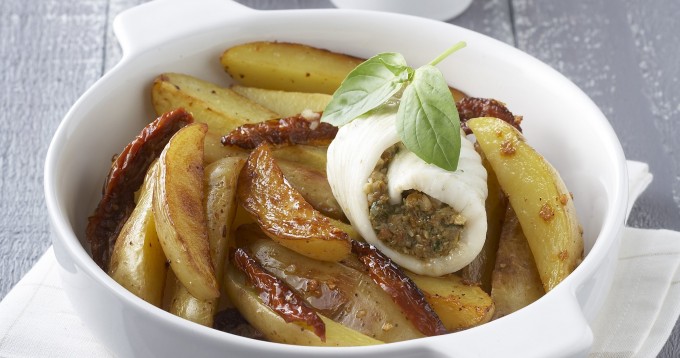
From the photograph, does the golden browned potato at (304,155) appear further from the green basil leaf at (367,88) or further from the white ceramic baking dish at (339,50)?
the white ceramic baking dish at (339,50)

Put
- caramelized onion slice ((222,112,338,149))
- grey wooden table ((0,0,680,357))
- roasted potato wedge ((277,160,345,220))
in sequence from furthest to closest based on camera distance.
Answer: grey wooden table ((0,0,680,357)), caramelized onion slice ((222,112,338,149)), roasted potato wedge ((277,160,345,220))

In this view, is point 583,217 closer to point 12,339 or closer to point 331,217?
point 331,217

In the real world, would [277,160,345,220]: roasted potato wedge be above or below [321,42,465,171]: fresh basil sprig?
below

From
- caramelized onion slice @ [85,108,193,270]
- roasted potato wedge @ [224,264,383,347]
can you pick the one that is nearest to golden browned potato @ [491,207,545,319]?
roasted potato wedge @ [224,264,383,347]

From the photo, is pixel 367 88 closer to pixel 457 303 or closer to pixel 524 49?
pixel 457 303

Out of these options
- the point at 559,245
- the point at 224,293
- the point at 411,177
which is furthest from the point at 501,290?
the point at 224,293

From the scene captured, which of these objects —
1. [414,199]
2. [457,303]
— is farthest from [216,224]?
[457,303]

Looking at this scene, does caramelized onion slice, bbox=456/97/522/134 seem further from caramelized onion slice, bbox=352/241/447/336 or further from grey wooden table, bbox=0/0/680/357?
grey wooden table, bbox=0/0/680/357
